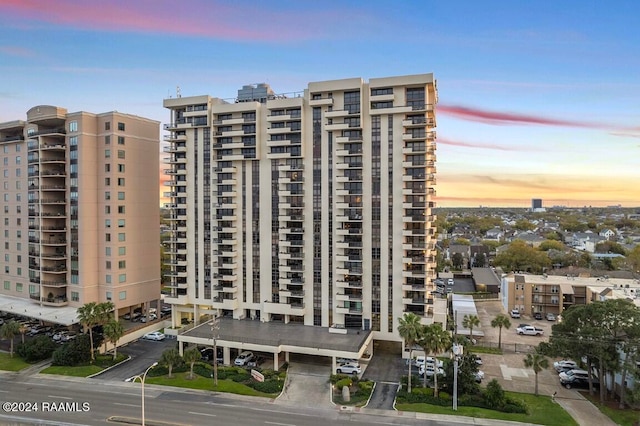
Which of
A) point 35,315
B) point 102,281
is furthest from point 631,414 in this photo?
point 35,315

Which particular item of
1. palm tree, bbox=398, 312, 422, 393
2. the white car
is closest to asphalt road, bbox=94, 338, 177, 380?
the white car

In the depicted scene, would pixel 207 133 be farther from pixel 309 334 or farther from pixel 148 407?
pixel 148 407

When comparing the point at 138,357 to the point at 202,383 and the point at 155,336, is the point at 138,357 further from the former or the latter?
the point at 202,383

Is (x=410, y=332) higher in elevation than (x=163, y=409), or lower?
higher

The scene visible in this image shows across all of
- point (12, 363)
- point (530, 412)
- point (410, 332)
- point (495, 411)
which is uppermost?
point (410, 332)

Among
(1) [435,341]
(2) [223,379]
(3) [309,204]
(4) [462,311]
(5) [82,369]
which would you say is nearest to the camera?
(1) [435,341]

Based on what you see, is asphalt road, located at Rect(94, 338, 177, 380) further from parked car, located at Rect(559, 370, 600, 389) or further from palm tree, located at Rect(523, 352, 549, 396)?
parked car, located at Rect(559, 370, 600, 389)

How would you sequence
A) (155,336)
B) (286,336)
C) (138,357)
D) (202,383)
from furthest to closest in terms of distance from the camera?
(155,336) < (138,357) < (286,336) < (202,383)

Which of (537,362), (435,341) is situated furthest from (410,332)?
(537,362)
